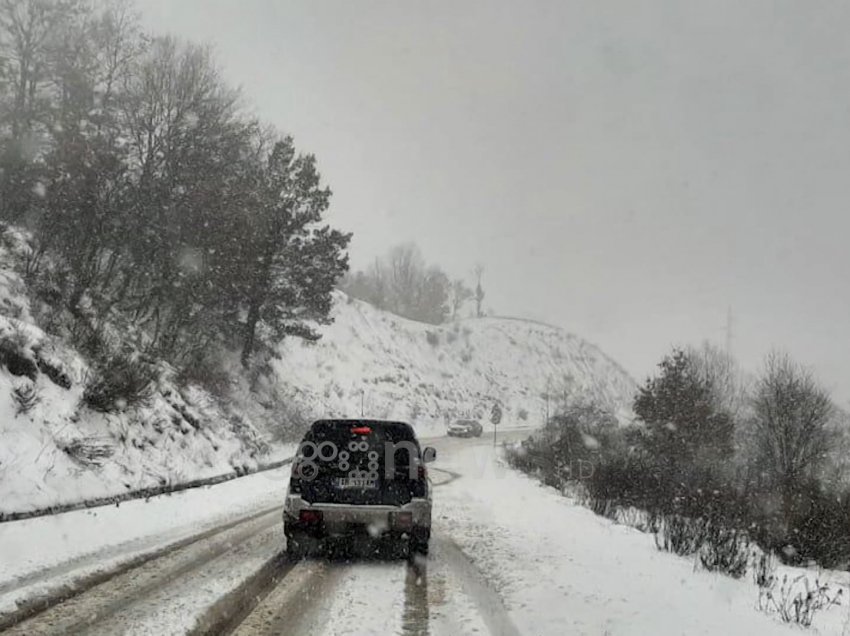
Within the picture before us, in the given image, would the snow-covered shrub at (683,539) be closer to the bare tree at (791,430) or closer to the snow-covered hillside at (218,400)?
the snow-covered hillside at (218,400)

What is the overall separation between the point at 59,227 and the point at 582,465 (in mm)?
20362

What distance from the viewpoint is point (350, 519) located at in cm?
789

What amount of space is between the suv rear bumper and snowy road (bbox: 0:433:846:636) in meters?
0.43

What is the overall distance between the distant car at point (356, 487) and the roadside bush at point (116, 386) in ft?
20.6

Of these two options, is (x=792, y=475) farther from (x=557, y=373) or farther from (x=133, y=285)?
(x=557, y=373)

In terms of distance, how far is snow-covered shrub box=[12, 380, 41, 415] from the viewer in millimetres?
10490

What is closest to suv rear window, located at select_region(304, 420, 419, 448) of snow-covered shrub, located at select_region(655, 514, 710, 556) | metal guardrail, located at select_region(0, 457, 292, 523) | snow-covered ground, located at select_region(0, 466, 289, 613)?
snow-covered ground, located at select_region(0, 466, 289, 613)

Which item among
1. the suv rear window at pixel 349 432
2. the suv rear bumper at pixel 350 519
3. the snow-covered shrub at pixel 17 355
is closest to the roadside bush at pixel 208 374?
the snow-covered shrub at pixel 17 355

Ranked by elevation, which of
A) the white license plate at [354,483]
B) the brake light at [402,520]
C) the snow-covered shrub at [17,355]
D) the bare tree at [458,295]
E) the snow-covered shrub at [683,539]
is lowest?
the snow-covered shrub at [683,539]

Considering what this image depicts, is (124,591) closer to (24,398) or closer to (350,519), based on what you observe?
(350,519)

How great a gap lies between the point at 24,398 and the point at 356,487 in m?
6.17

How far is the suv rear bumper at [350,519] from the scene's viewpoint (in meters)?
7.88

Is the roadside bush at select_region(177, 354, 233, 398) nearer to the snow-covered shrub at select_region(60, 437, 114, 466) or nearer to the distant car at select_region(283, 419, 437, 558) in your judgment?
the snow-covered shrub at select_region(60, 437, 114, 466)

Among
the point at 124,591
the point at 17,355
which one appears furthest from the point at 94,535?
the point at 17,355
